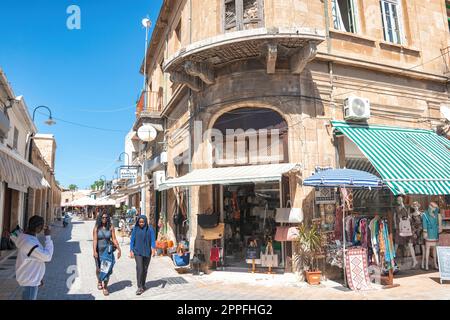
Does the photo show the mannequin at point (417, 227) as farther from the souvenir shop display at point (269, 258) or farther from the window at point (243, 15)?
the window at point (243, 15)

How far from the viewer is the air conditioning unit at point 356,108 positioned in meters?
9.06

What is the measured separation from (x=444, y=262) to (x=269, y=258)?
3.96 meters

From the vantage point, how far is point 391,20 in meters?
10.9

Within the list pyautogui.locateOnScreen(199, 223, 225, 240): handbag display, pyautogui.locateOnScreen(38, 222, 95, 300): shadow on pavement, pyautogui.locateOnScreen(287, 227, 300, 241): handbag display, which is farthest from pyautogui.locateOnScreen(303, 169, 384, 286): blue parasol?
pyautogui.locateOnScreen(38, 222, 95, 300): shadow on pavement

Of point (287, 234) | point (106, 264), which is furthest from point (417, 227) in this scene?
point (106, 264)

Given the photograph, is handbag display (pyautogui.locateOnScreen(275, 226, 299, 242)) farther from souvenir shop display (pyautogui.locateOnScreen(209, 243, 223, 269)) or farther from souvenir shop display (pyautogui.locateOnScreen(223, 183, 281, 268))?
→ souvenir shop display (pyautogui.locateOnScreen(209, 243, 223, 269))

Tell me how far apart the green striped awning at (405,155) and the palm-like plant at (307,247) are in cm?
202

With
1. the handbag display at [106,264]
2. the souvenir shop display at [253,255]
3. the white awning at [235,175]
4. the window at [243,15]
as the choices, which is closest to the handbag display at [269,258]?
the souvenir shop display at [253,255]

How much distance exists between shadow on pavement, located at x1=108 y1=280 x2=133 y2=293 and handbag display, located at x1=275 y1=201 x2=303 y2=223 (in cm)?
397

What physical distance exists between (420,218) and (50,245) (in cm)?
936

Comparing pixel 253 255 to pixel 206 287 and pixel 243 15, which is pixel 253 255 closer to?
pixel 206 287

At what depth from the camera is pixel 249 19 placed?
9445 millimetres
